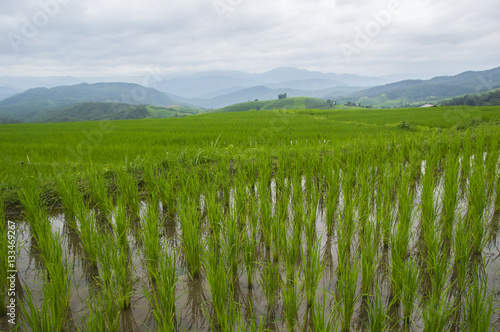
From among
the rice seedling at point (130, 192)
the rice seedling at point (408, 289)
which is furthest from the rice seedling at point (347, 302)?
the rice seedling at point (130, 192)

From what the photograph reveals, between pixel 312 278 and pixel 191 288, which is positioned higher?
pixel 312 278

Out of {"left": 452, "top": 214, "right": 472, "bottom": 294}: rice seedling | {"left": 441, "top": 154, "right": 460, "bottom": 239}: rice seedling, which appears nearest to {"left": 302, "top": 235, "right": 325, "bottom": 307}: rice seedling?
{"left": 452, "top": 214, "right": 472, "bottom": 294}: rice seedling

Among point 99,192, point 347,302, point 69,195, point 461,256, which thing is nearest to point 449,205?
point 461,256

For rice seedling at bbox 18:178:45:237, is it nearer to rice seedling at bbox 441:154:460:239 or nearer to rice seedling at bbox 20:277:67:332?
rice seedling at bbox 20:277:67:332

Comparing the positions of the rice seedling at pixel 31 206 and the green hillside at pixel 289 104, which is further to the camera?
the green hillside at pixel 289 104

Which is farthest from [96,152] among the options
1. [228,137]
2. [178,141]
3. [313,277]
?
[313,277]

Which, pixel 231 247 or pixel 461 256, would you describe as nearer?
pixel 461 256

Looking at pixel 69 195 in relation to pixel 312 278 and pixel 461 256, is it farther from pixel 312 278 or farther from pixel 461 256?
pixel 461 256

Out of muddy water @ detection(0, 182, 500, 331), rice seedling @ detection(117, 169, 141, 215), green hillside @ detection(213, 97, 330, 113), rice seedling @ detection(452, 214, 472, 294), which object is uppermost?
green hillside @ detection(213, 97, 330, 113)

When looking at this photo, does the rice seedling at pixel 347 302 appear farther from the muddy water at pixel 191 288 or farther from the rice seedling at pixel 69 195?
the rice seedling at pixel 69 195

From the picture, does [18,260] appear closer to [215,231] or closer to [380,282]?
[215,231]

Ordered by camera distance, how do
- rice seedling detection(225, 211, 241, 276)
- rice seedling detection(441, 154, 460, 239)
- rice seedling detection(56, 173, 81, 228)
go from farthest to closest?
rice seedling detection(56, 173, 81, 228) → rice seedling detection(441, 154, 460, 239) → rice seedling detection(225, 211, 241, 276)

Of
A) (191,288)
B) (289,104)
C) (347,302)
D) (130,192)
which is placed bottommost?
(191,288)

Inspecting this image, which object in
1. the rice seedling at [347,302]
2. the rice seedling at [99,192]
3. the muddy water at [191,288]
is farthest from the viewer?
the rice seedling at [99,192]
